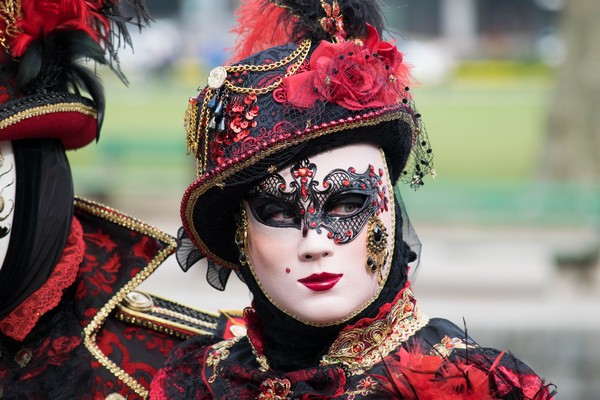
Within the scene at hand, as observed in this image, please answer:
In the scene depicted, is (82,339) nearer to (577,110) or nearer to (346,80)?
(346,80)

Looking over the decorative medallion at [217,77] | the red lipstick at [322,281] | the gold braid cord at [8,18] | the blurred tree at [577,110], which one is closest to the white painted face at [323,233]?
the red lipstick at [322,281]

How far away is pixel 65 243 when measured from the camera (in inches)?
132

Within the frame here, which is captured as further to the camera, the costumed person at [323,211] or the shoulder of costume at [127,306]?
the shoulder of costume at [127,306]

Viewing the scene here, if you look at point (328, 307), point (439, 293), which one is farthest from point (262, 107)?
point (439, 293)

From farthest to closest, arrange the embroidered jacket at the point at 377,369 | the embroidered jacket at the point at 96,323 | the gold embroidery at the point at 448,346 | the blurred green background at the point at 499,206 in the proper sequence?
1. the blurred green background at the point at 499,206
2. the embroidered jacket at the point at 96,323
3. the gold embroidery at the point at 448,346
4. the embroidered jacket at the point at 377,369

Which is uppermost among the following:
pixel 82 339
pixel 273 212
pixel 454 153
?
pixel 273 212

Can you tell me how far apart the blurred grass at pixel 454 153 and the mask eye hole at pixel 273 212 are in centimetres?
61

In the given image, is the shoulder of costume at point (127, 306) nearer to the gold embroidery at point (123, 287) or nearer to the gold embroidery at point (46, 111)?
the gold embroidery at point (123, 287)

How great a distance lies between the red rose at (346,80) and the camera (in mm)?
2779

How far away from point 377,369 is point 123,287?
983 mm

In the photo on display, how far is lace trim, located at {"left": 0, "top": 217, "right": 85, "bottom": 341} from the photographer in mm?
3254

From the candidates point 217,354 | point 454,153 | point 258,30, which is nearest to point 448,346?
point 217,354

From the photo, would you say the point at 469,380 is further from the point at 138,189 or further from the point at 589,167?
the point at 138,189

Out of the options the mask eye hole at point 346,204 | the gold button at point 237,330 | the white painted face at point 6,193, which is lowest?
the gold button at point 237,330
